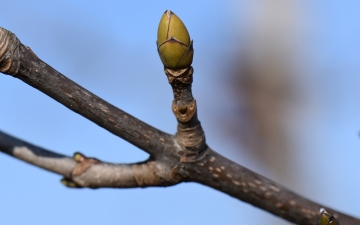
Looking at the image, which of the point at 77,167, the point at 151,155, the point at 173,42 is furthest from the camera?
the point at 77,167

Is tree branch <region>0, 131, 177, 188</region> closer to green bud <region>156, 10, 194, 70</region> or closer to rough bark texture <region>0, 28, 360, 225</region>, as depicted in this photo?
rough bark texture <region>0, 28, 360, 225</region>

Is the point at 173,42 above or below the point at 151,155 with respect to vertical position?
above

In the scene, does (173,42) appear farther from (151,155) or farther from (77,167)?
(77,167)

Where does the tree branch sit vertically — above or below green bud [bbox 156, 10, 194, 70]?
below

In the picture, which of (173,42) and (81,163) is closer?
(173,42)

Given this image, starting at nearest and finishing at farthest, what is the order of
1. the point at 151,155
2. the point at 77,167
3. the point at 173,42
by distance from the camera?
1. the point at 173,42
2. the point at 151,155
3. the point at 77,167

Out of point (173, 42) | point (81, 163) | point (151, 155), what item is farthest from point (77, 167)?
point (173, 42)

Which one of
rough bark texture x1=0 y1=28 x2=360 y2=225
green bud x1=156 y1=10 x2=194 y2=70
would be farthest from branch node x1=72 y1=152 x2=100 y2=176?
green bud x1=156 y1=10 x2=194 y2=70

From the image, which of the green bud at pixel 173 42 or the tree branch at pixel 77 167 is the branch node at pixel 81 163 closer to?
the tree branch at pixel 77 167
